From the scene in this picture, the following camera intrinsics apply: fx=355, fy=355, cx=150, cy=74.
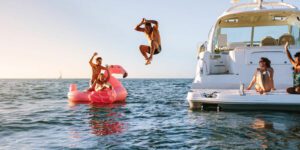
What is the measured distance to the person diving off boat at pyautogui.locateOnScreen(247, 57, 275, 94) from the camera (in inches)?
362

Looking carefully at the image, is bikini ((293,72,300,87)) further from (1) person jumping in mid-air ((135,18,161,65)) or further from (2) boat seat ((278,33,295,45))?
(1) person jumping in mid-air ((135,18,161,65))

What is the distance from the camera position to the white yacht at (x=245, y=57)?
348 inches

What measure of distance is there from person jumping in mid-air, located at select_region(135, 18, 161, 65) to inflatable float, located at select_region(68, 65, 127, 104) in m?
4.52

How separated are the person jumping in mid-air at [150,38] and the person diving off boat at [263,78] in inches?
117

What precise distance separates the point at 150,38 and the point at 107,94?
4752mm

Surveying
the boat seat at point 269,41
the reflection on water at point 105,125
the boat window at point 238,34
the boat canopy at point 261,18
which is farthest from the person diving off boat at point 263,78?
the reflection on water at point 105,125

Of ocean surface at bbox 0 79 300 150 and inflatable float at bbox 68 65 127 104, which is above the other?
inflatable float at bbox 68 65 127 104

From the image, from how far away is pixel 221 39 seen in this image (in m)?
11.9

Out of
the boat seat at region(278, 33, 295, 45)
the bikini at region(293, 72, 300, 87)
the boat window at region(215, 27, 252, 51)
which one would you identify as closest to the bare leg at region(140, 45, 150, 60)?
the boat window at region(215, 27, 252, 51)

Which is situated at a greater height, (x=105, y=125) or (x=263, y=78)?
(x=263, y=78)

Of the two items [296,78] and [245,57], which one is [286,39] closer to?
[245,57]

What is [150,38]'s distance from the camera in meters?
10.7

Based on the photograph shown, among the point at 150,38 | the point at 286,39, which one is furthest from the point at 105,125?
the point at 286,39

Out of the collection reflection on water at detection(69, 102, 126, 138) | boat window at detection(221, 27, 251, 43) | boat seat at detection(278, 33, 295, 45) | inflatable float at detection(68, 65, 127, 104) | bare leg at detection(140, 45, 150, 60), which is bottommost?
reflection on water at detection(69, 102, 126, 138)
